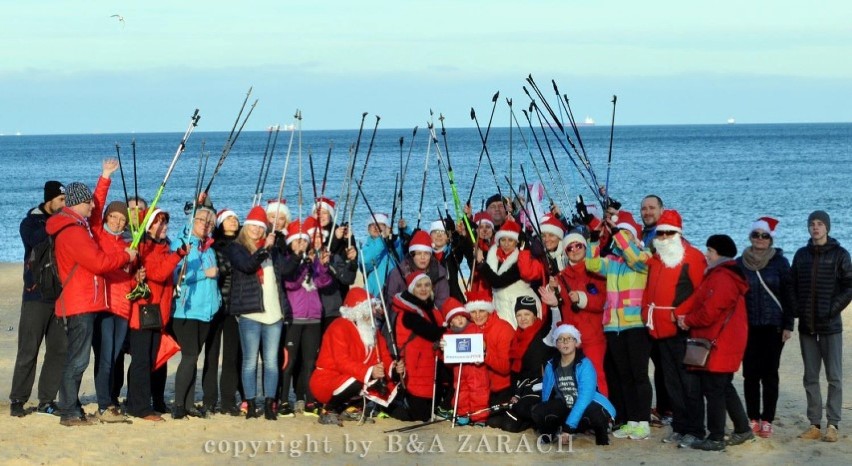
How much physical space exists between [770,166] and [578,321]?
59338 millimetres

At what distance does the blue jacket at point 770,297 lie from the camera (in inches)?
322

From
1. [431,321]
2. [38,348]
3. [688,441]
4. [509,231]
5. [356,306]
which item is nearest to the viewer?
[688,441]

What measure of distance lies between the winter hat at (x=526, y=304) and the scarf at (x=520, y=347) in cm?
12

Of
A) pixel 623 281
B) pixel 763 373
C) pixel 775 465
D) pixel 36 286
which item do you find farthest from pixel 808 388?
pixel 36 286

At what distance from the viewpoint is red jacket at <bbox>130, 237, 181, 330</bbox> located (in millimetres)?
8383

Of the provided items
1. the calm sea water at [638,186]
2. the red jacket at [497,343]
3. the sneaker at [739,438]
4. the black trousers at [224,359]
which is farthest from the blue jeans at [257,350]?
the calm sea water at [638,186]

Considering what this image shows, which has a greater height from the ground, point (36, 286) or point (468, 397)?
point (36, 286)

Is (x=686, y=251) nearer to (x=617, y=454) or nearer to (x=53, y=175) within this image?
(x=617, y=454)

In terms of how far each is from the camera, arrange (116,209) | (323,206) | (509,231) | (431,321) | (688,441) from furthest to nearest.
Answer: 1. (323,206)
2. (509,231)
3. (431,321)
4. (116,209)
5. (688,441)

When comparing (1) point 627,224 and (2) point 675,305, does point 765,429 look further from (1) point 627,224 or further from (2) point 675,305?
(1) point 627,224

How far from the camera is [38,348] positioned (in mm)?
8594

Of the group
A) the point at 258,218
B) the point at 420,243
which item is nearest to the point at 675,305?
the point at 420,243

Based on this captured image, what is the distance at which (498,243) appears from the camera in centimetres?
920

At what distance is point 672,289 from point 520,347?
4.28 ft
